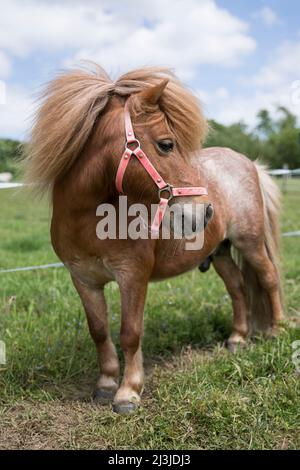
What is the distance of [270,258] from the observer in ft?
12.8

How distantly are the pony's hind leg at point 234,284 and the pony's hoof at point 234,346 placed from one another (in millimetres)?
80

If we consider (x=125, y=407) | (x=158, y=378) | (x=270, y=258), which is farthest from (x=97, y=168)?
(x=270, y=258)

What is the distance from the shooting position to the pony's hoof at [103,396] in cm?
291

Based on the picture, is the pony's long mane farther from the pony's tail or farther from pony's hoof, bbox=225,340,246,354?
pony's hoof, bbox=225,340,246,354

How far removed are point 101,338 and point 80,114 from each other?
1.38 metres

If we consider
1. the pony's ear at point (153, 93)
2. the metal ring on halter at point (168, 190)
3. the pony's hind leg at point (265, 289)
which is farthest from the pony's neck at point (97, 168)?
the pony's hind leg at point (265, 289)

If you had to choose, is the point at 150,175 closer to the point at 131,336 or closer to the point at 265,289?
the point at 131,336

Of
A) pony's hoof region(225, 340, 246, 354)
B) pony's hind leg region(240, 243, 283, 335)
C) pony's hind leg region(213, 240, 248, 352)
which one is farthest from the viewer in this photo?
pony's hind leg region(213, 240, 248, 352)

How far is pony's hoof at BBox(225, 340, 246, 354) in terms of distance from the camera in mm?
3491

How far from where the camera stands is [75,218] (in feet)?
8.58

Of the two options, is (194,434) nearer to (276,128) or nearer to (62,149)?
(62,149)

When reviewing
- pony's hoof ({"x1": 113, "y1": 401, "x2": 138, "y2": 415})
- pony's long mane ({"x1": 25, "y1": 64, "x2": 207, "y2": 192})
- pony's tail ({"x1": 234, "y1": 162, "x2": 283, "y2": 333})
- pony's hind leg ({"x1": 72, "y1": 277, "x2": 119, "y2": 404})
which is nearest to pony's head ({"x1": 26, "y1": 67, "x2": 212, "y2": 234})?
pony's long mane ({"x1": 25, "y1": 64, "x2": 207, "y2": 192})

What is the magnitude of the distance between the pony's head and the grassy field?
1.59 ft
